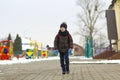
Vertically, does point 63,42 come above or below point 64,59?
above

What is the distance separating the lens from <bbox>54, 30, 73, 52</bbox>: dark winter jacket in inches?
560

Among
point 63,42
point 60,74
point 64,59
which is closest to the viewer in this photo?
point 60,74

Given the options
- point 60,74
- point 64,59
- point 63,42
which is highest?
point 63,42

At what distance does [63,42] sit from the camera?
1425 centimetres

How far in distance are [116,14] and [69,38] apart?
3024 cm

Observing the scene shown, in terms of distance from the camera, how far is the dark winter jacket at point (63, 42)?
14227 millimetres

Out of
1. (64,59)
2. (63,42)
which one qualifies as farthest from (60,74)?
(63,42)

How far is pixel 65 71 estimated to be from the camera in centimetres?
1458

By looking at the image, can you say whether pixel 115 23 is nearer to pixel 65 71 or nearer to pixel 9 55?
pixel 9 55

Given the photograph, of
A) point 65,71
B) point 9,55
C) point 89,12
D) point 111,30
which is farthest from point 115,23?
point 65,71

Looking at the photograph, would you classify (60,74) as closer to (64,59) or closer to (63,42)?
(64,59)

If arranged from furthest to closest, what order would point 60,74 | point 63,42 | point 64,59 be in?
point 64,59, point 63,42, point 60,74

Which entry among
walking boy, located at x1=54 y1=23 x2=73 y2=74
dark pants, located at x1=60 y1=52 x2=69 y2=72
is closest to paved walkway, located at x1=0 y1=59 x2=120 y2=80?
dark pants, located at x1=60 y1=52 x2=69 y2=72

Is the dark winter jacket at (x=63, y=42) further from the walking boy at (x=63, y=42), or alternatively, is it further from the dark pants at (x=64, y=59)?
the dark pants at (x=64, y=59)
